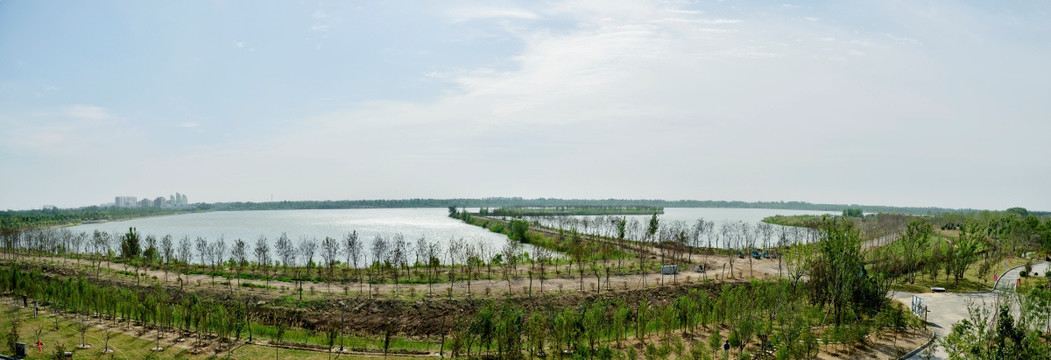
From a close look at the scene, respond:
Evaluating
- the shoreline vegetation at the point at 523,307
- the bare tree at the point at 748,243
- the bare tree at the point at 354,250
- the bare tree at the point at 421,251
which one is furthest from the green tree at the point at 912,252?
the bare tree at the point at 354,250

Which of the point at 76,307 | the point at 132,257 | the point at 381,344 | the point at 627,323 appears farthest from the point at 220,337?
the point at 132,257

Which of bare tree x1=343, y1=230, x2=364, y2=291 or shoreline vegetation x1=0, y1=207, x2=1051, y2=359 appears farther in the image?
bare tree x1=343, y1=230, x2=364, y2=291

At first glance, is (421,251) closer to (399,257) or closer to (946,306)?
(399,257)

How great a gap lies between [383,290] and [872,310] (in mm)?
27999

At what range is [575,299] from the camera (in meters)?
31.5

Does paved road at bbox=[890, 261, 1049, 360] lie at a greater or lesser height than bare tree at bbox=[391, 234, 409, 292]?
lesser

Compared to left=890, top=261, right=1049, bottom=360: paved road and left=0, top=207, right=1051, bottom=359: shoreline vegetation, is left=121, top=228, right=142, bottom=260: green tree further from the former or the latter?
left=890, top=261, right=1049, bottom=360: paved road

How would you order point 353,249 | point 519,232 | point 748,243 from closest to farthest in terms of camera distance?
1. point 353,249
2. point 748,243
3. point 519,232

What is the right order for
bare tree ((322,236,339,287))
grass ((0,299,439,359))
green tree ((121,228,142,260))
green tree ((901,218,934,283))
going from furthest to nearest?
green tree ((121,228,142,260)) → bare tree ((322,236,339,287)) → green tree ((901,218,934,283)) → grass ((0,299,439,359))

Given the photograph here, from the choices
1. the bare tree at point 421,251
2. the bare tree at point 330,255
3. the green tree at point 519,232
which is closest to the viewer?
the bare tree at point 330,255

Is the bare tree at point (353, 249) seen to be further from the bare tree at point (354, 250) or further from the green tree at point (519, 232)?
the green tree at point (519, 232)

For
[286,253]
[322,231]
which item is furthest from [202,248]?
[322,231]

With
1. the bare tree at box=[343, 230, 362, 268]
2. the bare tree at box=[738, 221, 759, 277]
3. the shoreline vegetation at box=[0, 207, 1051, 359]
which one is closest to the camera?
the shoreline vegetation at box=[0, 207, 1051, 359]

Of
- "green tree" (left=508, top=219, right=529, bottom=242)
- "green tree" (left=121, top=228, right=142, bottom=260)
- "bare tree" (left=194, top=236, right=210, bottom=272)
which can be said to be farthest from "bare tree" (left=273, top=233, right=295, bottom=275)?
"green tree" (left=508, top=219, right=529, bottom=242)
